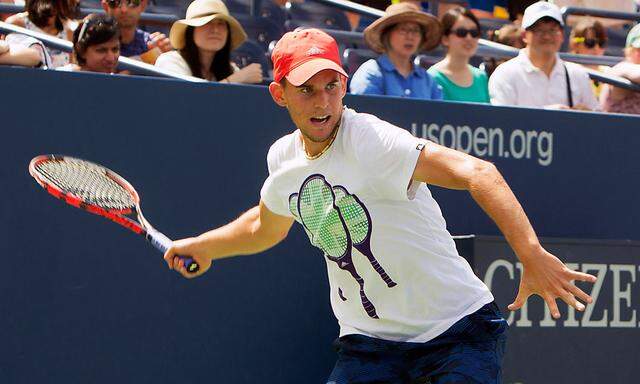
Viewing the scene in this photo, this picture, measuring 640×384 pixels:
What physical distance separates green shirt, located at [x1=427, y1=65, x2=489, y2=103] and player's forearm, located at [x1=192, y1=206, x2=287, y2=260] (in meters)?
2.60

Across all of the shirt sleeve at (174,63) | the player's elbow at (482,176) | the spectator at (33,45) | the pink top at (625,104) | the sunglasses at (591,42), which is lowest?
the player's elbow at (482,176)

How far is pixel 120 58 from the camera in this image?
228 inches

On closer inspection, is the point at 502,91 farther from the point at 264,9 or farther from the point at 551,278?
the point at 551,278

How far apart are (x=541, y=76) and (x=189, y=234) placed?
2.56 meters

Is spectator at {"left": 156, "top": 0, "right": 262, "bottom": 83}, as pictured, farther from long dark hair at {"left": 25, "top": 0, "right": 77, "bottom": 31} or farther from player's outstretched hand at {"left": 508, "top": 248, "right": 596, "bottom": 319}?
player's outstretched hand at {"left": 508, "top": 248, "right": 596, "bottom": 319}

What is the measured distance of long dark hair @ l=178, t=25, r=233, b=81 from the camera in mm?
5980

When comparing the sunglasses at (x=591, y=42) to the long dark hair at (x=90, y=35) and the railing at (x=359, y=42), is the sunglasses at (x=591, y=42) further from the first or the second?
the long dark hair at (x=90, y=35)

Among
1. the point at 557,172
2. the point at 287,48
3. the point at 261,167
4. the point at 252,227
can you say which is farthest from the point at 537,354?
the point at 287,48

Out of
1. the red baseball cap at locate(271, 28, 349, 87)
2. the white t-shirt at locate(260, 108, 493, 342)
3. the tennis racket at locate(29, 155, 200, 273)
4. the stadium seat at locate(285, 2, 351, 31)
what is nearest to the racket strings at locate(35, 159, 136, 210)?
the tennis racket at locate(29, 155, 200, 273)

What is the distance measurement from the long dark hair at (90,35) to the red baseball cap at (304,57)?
6.10ft

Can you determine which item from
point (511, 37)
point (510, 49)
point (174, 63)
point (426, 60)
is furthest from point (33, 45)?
point (511, 37)

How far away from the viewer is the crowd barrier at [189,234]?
4.97m

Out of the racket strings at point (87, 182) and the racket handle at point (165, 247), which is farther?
the racket strings at point (87, 182)

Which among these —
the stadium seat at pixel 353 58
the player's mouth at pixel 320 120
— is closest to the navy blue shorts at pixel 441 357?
the player's mouth at pixel 320 120
